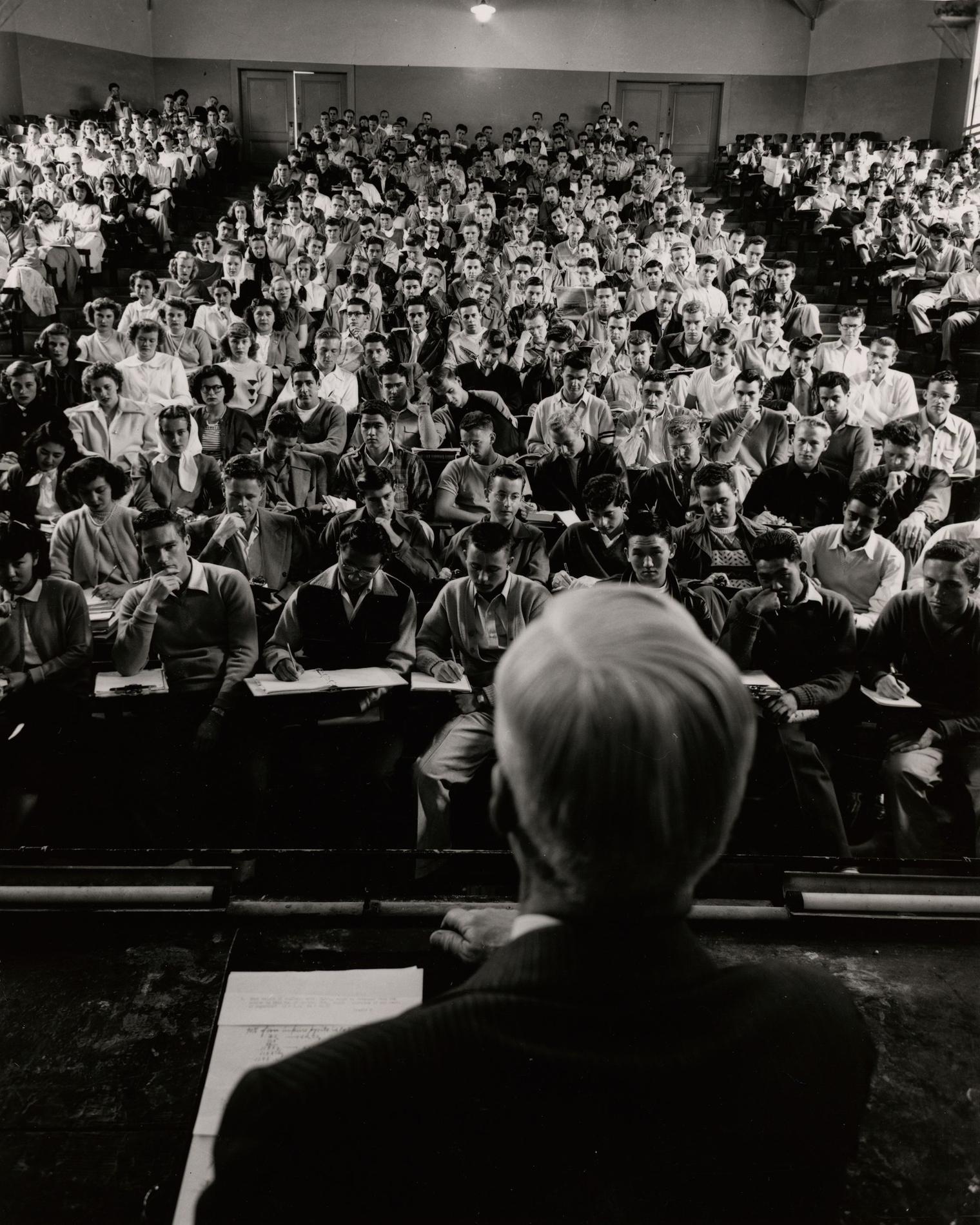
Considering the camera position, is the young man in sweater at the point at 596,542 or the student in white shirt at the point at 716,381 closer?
the young man in sweater at the point at 596,542

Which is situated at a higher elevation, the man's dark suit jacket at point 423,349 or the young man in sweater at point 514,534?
the man's dark suit jacket at point 423,349

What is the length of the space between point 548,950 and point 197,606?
2.84 m

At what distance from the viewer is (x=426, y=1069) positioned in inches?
23.8

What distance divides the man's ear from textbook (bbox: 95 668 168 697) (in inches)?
95.1

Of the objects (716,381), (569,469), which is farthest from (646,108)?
(569,469)

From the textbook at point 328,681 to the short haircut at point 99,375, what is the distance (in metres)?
3.13

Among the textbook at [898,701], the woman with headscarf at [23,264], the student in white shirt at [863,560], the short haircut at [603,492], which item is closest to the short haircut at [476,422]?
the short haircut at [603,492]

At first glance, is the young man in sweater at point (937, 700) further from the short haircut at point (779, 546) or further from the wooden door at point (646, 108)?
the wooden door at point (646, 108)

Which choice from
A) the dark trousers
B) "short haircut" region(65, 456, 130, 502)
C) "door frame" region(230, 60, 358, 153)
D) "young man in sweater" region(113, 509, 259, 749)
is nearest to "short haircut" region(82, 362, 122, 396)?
"short haircut" region(65, 456, 130, 502)

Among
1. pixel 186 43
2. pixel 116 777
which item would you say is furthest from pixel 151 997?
pixel 186 43

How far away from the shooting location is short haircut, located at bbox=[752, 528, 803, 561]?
10.6 feet

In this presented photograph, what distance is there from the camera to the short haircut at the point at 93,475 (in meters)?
3.97

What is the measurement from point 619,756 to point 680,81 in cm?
1244

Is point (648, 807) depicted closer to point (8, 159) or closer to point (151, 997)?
point (151, 997)
